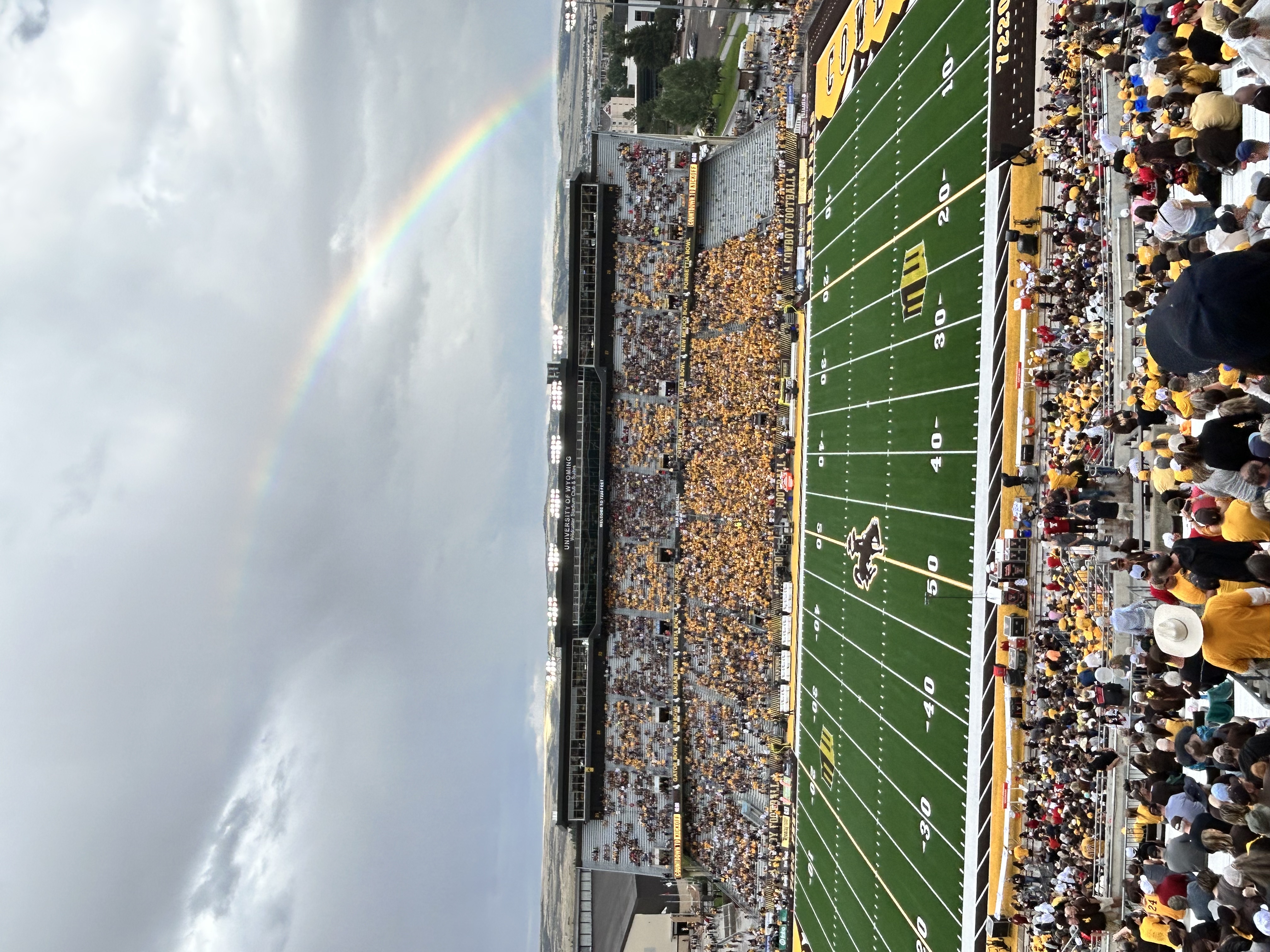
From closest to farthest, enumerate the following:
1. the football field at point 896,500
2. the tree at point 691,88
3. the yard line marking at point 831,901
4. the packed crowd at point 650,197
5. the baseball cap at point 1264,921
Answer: the baseball cap at point 1264,921
the football field at point 896,500
the yard line marking at point 831,901
the packed crowd at point 650,197
the tree at point 691,88

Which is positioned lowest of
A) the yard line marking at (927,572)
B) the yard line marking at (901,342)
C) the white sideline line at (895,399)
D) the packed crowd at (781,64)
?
the yard line marking at (927,572)

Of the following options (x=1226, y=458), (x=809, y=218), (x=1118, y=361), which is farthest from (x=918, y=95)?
(x=1226, y=458)

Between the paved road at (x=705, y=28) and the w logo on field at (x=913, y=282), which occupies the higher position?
the paved road at (x=705, y=28)

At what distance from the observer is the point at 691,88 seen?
141 feet

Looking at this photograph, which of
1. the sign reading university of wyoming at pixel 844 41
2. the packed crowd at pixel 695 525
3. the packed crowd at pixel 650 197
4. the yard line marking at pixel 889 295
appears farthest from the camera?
the packed crowd at pixel 650 197

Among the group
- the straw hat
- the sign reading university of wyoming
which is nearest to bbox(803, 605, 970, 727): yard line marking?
the straw hat

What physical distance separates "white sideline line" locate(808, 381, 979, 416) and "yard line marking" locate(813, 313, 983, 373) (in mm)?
1499

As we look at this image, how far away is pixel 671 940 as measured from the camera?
38062 mm

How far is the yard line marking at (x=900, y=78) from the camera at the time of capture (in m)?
22.3

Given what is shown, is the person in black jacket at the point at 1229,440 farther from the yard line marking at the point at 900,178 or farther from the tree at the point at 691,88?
the tree at the point at 691,88

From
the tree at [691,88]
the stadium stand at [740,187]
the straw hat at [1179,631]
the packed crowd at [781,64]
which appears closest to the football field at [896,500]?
the stadium stand at [740,187]

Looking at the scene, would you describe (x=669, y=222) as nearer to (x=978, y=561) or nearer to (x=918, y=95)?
(x=918, y=95)

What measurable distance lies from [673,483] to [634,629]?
7866 mm

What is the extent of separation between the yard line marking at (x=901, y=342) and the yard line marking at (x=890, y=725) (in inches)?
431
